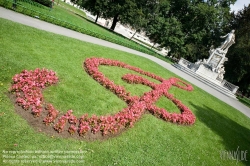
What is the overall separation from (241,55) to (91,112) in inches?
1760

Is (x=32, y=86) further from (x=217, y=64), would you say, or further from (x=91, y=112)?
(x=217, y=64)

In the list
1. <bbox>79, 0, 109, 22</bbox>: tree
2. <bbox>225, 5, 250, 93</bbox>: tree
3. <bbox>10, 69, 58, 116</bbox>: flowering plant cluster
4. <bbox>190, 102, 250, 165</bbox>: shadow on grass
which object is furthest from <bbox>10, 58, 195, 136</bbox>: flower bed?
<bbox>225, 5, 250, 93</bbox>: tree

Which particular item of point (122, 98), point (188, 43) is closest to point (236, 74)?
point (188, 43)

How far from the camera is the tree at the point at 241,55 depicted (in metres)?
41.0

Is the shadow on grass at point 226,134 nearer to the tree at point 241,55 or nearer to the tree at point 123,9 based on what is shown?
the tree at point 241,55

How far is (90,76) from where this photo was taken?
10.4 metres

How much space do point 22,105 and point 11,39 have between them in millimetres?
5596

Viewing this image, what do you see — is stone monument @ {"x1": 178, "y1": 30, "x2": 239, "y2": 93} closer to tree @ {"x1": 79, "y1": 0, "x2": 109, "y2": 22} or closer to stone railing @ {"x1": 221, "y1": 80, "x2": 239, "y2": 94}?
stone railing @ {"x1": 221, "y1": 80, "x2": 239, "y2": 94}

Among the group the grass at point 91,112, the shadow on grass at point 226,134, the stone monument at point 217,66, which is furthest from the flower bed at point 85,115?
the stone monument at point 217,66

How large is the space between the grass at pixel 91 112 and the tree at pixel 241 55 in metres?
35.8

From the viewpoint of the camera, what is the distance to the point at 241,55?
4153 centimetres

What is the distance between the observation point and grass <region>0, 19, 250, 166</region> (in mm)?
5262

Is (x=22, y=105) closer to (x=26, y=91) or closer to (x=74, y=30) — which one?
(x=26, y=91)

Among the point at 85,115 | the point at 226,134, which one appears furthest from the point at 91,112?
the point at 226,134
